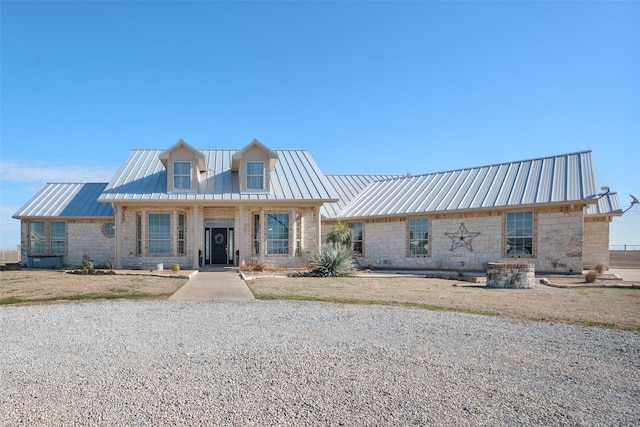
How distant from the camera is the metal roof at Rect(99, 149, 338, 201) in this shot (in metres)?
18.7

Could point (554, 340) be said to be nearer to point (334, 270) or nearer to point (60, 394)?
point (60, 394)

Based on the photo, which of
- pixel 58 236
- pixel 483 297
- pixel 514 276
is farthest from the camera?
pixel 58 236

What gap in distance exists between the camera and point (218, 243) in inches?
802

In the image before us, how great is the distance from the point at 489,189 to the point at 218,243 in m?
13.6

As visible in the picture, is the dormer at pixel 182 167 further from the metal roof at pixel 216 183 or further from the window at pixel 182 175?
the metal roof at pixel 216 183

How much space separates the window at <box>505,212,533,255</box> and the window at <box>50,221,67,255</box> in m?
21.8

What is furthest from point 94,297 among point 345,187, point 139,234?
point 345,187

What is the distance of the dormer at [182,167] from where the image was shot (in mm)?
19172

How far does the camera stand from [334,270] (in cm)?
1650

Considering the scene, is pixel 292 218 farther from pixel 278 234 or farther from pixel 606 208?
pixel 606 208

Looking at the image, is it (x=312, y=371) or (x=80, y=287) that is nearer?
(x=312, y=371)

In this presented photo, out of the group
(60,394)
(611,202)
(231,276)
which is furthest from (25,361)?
(611,202)

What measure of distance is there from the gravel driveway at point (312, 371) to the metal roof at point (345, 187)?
1494 cm

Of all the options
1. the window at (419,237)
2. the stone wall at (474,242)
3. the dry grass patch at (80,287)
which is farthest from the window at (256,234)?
the window at (419,237)
